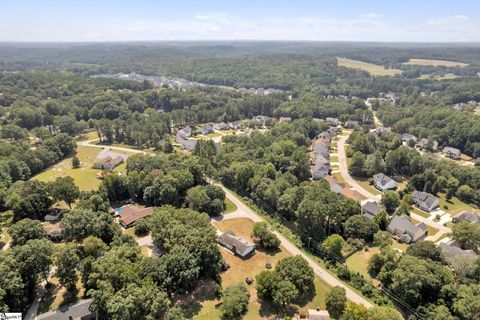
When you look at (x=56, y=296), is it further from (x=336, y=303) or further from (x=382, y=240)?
(x=382, y=240)

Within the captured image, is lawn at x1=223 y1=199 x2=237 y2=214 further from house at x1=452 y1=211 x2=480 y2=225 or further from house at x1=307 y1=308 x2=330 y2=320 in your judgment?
house at x1=452 y1=211 x2=480 y2=225

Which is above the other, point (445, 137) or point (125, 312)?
point (125, 312)

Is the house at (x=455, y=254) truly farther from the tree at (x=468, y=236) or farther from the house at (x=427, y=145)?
the house at (x=427, y=145)

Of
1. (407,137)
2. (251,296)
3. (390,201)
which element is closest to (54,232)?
(251,296)

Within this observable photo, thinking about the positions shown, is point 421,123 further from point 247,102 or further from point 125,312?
point 125,312

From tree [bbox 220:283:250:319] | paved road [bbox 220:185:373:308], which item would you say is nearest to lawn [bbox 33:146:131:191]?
paved road [bbox 220:185:373:308]

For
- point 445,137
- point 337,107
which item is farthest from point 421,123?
point 337,107
